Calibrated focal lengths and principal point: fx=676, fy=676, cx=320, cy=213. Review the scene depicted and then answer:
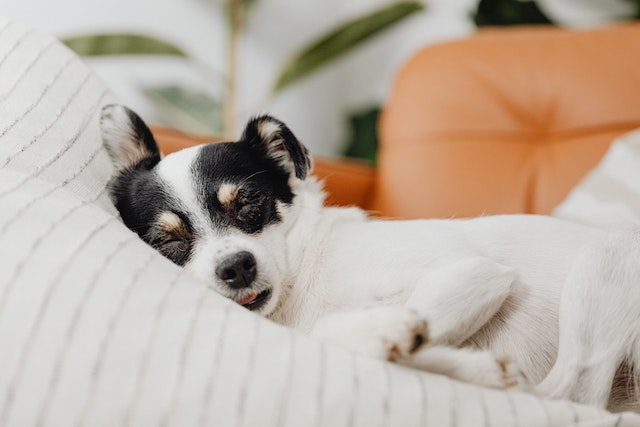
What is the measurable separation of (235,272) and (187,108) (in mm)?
1804

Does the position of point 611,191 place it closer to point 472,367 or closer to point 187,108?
point 472,367

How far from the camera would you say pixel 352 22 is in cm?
267

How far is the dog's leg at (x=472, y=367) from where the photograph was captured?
0.85 meters

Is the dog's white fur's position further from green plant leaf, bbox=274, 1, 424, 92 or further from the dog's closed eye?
green plant leaf, bbox=274, 1, 424, 92

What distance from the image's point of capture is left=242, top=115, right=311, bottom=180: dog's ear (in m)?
1.32

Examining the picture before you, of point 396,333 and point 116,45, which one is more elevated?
point 396,333

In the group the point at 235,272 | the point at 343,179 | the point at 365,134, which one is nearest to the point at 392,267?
the point at 235,272

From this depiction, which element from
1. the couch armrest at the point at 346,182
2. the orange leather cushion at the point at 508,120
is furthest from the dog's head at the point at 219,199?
the orange leather cushion at the point at 508,120

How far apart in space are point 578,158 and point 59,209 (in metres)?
1.47

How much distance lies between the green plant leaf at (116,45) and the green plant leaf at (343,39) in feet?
1.65

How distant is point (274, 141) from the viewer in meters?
1.36

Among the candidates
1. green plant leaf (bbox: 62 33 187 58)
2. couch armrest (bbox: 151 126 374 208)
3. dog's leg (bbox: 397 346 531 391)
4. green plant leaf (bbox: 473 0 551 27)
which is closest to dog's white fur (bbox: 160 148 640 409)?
dog's leg (bbox: 397 346 531 391)

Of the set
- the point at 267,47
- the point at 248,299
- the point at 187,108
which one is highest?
the point at 248,299

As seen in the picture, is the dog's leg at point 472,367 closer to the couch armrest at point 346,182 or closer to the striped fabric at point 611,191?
the striped fabric at point 611,191
